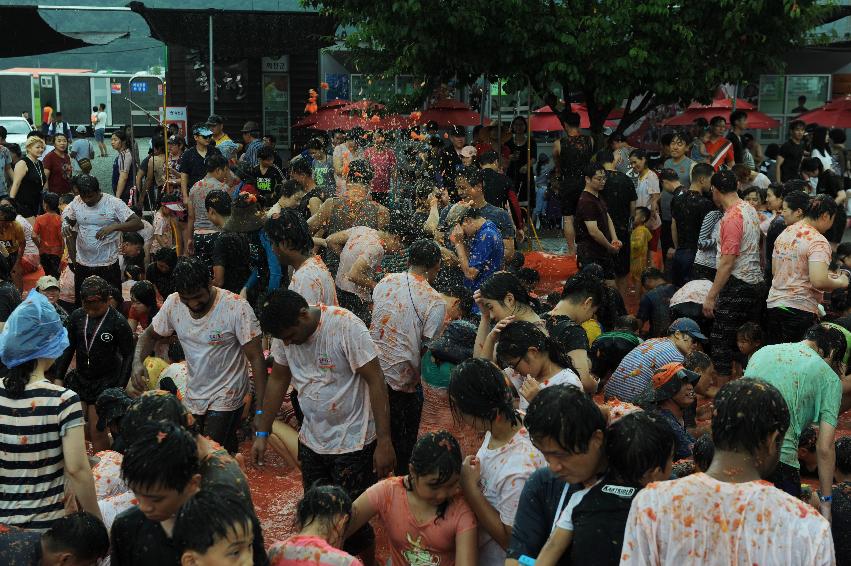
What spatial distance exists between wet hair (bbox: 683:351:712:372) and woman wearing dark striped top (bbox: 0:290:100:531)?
3651mm

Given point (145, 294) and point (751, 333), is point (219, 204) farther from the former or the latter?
point (751, 333)

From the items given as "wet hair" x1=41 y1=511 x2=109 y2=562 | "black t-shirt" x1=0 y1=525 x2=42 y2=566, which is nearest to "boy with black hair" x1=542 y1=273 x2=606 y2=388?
"wet hair" x1=41 y1=511 x2=109 y2=562

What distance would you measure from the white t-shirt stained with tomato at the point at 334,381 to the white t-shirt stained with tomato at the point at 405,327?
2.67 ft

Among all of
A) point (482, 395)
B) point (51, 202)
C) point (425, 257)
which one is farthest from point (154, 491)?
point (51, 202)

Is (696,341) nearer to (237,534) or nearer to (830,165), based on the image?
(237,534)

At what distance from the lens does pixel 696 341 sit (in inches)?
281

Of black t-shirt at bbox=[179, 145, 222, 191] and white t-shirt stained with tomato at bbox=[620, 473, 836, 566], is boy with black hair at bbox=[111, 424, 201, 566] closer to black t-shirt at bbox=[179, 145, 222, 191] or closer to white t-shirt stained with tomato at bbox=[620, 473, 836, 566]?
white t-shirt stained with tomato at bbox=[620, 473, 836, 566]

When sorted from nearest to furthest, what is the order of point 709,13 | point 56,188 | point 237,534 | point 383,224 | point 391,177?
point 237,534 → point 383,224 → point 391,177 → point 709,13 → point 56,188

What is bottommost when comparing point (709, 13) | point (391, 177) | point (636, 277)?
point (636, 277)

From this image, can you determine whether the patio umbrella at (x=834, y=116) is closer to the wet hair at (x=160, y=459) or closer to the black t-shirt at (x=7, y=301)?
the black t-shirt at (x=7, y=301)

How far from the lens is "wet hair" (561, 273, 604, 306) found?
6402 mm

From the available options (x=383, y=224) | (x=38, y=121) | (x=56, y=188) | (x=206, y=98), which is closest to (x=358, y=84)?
(x=206, y=98)

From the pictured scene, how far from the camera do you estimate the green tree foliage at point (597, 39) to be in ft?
43.9

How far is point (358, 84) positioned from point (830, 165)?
8.30 m
